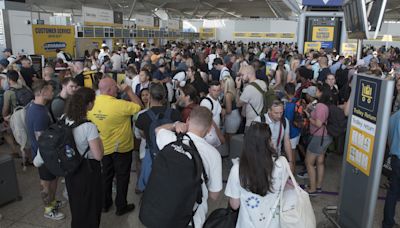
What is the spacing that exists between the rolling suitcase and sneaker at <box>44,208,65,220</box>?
27.9 inches

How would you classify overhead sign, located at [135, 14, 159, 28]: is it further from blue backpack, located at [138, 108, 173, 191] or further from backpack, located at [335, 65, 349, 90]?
blue backpack, located at [138, 108, 173, 191]

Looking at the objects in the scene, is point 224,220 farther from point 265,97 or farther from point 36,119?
point 265,97

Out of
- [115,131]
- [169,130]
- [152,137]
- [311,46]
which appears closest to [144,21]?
[311,46]

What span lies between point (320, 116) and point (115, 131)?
2.56m

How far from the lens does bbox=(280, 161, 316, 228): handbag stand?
2.29 metres

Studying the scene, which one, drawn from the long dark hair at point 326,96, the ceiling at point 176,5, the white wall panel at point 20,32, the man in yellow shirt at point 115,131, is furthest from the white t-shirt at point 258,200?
the ceiling at point 176,5

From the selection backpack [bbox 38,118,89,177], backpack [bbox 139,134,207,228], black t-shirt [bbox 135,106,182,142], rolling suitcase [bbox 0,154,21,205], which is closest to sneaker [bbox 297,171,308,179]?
black t-shirt [bbox 135,106,182,142]

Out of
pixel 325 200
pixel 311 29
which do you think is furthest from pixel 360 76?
pixel 311 29

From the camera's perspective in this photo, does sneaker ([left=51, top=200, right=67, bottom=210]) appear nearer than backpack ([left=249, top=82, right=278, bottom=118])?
Yes

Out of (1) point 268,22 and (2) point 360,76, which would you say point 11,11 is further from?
(1) point 268,22

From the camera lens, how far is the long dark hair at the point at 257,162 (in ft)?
7.35

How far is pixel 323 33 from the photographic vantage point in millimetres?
11492

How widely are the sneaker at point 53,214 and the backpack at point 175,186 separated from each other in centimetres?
210

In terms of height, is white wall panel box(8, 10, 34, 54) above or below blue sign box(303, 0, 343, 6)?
below
